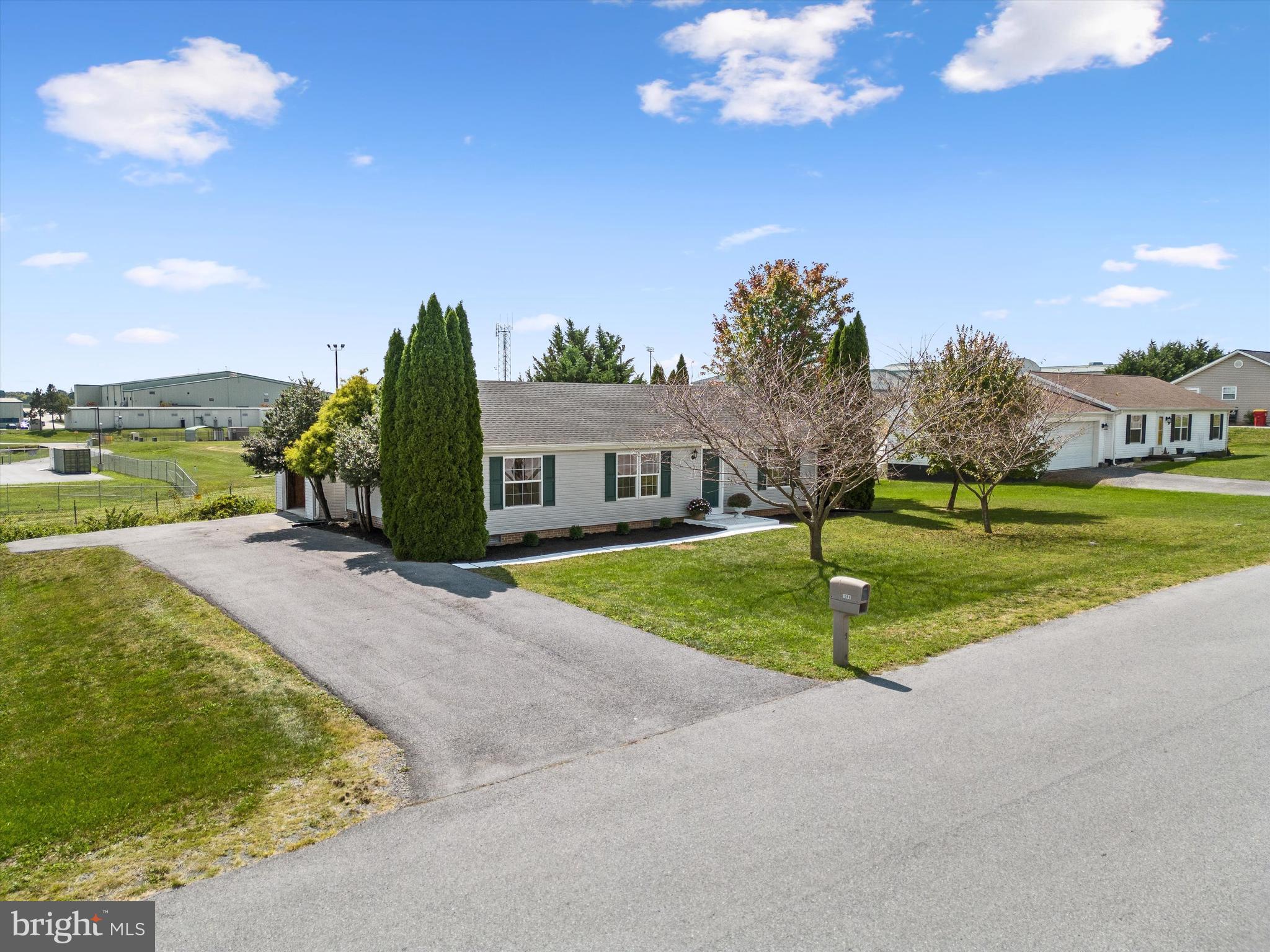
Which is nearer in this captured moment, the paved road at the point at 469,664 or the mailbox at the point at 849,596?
the paved road at the point at 469,664

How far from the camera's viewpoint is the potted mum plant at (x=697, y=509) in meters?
21.5

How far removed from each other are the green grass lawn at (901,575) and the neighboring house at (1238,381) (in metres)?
29.6

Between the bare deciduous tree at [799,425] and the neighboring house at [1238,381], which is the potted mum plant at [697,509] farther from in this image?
the neighboring house at [1238,381]

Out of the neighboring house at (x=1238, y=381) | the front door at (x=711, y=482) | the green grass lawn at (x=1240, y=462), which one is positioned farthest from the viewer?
the neighboring house at (x=1238, y=381)

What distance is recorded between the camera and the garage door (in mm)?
32906

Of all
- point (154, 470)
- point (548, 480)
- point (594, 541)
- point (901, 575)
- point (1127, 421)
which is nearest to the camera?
point (901, 575)

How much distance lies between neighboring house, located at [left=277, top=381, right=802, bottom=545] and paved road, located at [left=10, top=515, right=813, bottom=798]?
3.21m

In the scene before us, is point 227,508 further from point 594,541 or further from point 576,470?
point 594,541

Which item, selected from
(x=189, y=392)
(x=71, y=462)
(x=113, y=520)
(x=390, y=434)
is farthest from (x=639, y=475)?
(x=189, y=392)

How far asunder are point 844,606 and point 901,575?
622cm

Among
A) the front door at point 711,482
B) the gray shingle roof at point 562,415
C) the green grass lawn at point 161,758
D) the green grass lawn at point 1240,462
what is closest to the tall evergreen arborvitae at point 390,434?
the gray shingle roof at point 562,415

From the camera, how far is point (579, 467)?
1938 cm

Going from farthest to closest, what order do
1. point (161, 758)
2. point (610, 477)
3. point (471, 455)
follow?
point (610, 477)
point (471, 455)
point (161, 758)

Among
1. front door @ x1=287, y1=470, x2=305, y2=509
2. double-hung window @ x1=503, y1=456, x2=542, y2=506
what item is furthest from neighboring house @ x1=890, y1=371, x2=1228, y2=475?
front door @ x1=287, y1=470, x2=305, y2=509
